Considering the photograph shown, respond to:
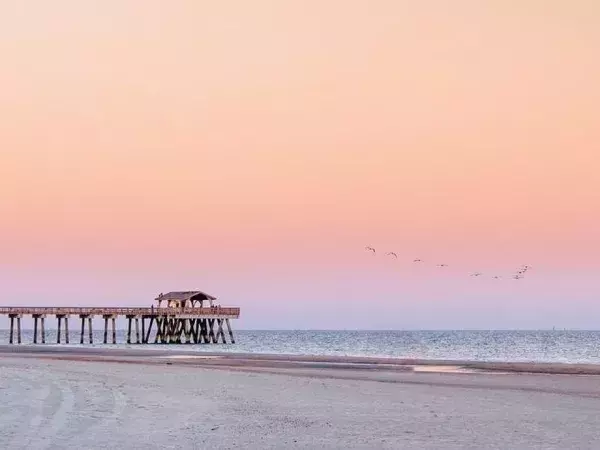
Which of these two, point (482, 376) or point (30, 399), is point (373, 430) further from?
point (482, 376)

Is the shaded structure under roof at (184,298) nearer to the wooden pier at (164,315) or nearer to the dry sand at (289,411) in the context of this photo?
the wooden pier at (164,315)

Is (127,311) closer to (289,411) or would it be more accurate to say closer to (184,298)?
(184,298)

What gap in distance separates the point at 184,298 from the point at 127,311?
8.27m

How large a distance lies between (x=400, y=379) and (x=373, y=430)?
1703cm

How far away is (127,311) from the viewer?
97000mm

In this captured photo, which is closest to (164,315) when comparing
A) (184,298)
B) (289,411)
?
(184,298)

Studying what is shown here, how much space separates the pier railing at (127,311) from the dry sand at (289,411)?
58637mm

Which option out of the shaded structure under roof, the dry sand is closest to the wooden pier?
the shaded structure under roof

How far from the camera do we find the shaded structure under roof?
10369 centimetres

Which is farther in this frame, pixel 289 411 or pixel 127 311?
pixel 127 311

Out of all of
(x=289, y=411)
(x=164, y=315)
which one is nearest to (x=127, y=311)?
(x=164, y=315)

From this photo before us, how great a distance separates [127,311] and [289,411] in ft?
251

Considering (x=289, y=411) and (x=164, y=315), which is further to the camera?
(x=164, y=315)

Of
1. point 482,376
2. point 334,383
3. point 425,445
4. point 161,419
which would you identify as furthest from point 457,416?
point 482,376
